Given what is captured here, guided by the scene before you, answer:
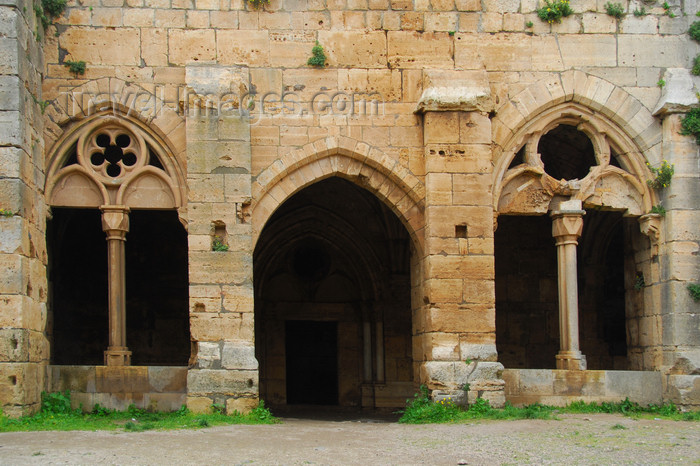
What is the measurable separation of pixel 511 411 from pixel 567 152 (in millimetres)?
5672

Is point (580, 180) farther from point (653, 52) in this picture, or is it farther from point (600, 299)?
point (600, 299)

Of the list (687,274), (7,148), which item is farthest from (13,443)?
(687,274)

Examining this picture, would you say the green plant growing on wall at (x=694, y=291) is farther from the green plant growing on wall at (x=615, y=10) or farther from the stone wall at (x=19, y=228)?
the stone wall at (x=19, y=228)

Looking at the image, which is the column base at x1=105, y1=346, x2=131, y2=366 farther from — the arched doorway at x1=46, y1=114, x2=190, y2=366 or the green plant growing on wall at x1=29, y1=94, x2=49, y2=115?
the green plant growing on wall at x1=29, y1=94, x2=49, y2=115

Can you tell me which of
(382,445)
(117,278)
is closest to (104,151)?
(117,278)

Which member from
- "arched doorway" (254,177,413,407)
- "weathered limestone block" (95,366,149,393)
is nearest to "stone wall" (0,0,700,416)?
"weathered limestone block" (95,366,149,393)

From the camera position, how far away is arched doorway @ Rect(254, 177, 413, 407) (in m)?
15.4

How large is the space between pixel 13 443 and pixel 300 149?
493 centimetres

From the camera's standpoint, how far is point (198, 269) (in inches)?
435

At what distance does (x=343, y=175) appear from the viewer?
11.8 m

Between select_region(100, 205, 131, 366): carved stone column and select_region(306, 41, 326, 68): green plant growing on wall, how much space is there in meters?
3.00

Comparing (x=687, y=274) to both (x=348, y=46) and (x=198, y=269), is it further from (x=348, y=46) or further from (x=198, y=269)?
(x=198, y=269)

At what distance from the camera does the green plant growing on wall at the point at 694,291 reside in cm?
1176

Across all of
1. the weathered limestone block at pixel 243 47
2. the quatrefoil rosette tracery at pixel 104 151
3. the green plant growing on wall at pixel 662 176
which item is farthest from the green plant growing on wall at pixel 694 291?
the quatrefoil rosette tracery at pixel 104 151
